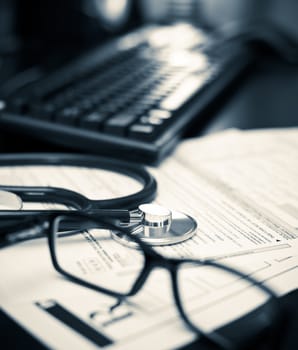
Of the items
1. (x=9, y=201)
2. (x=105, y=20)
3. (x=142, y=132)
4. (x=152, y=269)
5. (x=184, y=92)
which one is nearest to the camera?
(x=152, y=269)

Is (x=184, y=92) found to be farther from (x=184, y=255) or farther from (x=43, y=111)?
(x=184, y=255)

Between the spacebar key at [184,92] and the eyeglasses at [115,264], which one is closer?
the eyeglasses at [115,264]

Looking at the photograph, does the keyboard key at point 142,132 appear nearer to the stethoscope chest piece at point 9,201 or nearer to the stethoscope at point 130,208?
the stethoscope at point 130,208

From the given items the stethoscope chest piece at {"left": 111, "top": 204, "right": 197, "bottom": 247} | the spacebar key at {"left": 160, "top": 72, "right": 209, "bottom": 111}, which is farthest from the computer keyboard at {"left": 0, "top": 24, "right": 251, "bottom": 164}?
the stethoscope chest piece at {"left": 111, "top": 204, "right": 197, "bottom": 247}

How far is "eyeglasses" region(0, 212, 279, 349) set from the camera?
1.01 feet

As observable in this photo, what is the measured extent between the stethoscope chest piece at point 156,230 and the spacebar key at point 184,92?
0.24m

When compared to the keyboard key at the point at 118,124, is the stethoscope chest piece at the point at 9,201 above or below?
below

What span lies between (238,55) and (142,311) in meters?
0.74

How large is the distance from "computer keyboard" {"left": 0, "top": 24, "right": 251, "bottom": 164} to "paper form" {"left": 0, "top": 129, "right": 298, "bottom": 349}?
0.04 m

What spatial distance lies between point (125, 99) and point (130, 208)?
0.83 ft

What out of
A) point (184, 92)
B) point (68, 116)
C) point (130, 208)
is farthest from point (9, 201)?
point (184, 92)

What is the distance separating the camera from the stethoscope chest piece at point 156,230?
0.38m

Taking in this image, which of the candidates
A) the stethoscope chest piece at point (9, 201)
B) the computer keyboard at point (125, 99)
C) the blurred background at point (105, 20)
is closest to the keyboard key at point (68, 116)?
the computer keyboard at point (125, 99)

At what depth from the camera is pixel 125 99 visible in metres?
0.65
